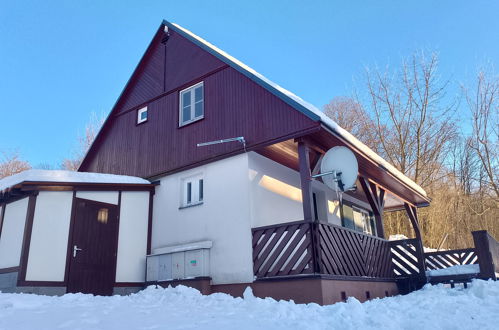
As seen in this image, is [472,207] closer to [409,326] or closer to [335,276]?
[335,276]

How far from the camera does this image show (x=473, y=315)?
5.58 meters

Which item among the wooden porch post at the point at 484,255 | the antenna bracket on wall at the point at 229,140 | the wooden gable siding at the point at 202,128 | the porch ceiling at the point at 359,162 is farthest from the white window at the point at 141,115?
the wooden porch post at the point at 484,255

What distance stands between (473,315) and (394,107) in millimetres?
19008

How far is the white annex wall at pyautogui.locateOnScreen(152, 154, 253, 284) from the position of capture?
8.20m

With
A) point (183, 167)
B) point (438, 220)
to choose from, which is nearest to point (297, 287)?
point (183, 167)

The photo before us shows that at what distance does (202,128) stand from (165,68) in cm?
285

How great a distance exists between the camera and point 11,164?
28.4 meters

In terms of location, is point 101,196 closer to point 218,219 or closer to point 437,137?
point 218,219

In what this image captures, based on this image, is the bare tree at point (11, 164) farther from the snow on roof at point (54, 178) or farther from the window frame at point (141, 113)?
the snow on roof at point (54, 178)

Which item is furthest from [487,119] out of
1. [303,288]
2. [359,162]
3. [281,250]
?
[303,288]

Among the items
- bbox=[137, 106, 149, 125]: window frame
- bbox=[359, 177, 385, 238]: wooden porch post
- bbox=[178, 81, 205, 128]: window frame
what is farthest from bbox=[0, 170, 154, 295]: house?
bbox=[359, 177, 385, 238]: wooden porch post

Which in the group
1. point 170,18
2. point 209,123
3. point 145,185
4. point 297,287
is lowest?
point 297,287

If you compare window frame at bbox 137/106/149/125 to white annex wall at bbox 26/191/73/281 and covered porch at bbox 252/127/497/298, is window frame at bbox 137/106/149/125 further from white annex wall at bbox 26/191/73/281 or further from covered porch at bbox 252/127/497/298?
covered porch at bbox 252/127/497/298

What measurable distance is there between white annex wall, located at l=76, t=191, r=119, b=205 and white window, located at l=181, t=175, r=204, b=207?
5.28ft
